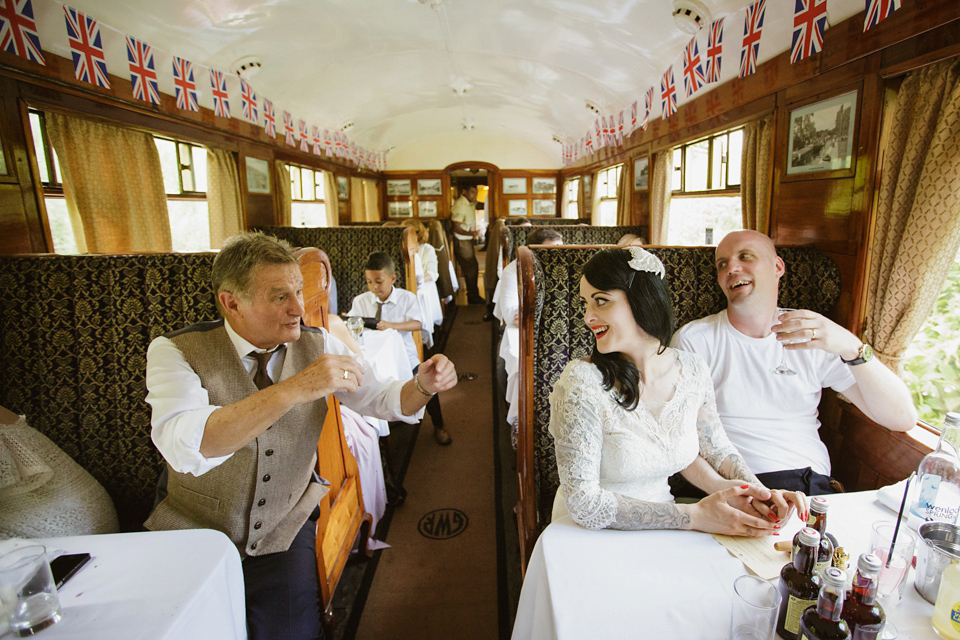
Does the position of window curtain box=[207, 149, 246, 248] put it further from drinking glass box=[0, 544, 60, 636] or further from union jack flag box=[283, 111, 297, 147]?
drinking glass box=[0, 544, 60, 636]

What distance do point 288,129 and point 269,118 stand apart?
34.3 inches

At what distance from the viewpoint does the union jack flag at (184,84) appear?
4.71 metres

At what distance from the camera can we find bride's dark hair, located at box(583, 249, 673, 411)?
1572 mm

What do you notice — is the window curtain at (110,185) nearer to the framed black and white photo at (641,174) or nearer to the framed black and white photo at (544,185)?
the framed black and white photo at (641,174)

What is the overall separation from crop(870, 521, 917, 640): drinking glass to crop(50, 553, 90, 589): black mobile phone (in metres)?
1.89

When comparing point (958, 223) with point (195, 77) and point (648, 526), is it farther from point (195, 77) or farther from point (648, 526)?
point (195, 77)

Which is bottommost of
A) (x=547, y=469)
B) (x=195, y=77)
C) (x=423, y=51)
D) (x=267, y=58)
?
(x=547, y=469)

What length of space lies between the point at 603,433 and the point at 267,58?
5933mm

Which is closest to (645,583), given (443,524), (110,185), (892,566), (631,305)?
(892,566)

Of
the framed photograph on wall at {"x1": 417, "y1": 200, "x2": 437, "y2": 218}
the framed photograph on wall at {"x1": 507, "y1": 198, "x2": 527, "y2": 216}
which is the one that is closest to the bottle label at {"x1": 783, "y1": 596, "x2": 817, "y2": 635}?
the framed photograph on wall at {"x1": 507, "y1": 198, "x2": 527, "y2": 216}

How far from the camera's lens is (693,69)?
434 centimetres

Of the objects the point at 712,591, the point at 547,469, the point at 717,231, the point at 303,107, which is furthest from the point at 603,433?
the point at 303,107

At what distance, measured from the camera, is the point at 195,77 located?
5035mm

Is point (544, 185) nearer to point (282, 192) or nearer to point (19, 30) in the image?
point (282, 192)
